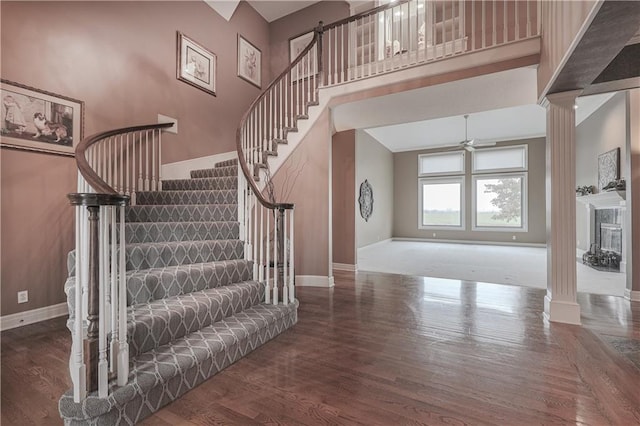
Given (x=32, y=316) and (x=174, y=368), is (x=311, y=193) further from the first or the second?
(x=32, y=316)

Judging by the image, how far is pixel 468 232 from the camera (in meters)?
9.52

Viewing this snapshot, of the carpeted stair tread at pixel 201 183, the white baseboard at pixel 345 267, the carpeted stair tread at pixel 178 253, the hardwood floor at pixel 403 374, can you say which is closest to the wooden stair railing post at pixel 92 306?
the hardwood floor at pixel 403 374

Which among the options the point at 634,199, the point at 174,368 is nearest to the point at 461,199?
the point at 634,199

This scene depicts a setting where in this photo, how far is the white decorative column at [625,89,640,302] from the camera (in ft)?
11.5

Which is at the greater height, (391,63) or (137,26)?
(137,26)

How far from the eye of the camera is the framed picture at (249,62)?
5578 mm

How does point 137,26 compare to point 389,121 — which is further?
point 389,121

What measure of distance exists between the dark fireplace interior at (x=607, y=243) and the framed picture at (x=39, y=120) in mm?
8344

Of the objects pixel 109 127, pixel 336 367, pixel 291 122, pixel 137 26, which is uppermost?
pixel 137 26

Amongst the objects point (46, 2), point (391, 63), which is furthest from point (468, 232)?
→ point (46, 2)

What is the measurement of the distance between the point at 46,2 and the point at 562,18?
4.86m

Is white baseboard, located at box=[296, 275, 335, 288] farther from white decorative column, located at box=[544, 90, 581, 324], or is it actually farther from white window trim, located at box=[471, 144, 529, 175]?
white window trim, located at box=[471, 144, 529, 175]

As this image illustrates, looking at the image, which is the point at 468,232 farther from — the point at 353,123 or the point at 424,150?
the point at 353,123

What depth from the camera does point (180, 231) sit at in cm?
302
